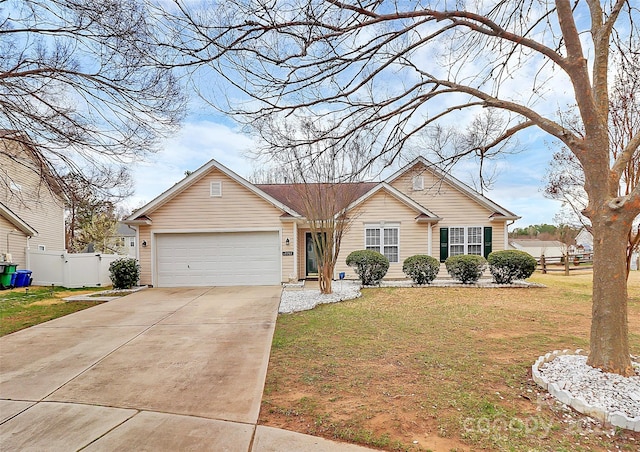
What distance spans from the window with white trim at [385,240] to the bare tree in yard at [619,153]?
6604 mm

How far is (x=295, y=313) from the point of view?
8258 millimetres

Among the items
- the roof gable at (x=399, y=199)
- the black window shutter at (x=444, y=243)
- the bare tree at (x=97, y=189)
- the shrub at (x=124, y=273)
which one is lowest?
the shrub at (x=124, y=273)

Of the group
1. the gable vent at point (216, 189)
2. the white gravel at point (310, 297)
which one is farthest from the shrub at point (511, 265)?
the gable vent at point (216, 189)

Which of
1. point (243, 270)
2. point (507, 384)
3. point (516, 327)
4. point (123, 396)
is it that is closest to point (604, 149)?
point (507, 384)

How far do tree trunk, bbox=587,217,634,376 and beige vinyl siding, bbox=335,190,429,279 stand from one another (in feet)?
35.8

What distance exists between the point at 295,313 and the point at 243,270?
594cm

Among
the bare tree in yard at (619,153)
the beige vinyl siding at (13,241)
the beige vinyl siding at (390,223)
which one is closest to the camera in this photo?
the bare tree in yard at (619,153)

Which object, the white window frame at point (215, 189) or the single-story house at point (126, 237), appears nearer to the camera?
the white window frame at point (215, 189)

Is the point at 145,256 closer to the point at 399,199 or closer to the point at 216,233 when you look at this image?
the point at 216,233

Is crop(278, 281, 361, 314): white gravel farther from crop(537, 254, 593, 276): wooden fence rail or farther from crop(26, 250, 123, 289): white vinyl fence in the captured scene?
crop(537, 254, 593, 276): wooden fence rail

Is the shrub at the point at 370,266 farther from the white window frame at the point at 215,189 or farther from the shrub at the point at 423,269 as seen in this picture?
the white window frame at the point at 215,189

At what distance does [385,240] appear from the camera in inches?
587

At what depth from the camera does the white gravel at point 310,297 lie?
8893 mm

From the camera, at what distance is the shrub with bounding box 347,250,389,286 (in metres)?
12.7
